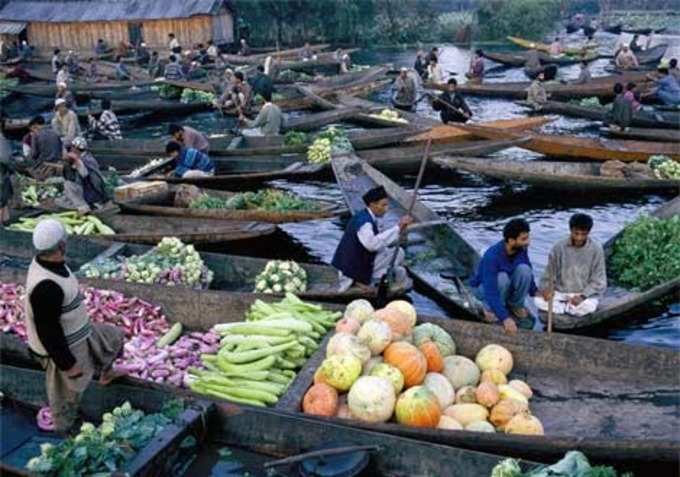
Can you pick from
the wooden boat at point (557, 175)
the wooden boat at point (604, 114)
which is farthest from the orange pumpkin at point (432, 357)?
the wooden boat at point (604, 114)

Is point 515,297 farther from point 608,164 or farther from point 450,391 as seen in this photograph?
point 608,164

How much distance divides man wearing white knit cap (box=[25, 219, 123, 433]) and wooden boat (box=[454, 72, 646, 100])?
17704mm

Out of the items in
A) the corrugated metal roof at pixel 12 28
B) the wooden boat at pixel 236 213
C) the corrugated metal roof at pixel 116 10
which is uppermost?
the corrugated metal roof at pixel 116 10

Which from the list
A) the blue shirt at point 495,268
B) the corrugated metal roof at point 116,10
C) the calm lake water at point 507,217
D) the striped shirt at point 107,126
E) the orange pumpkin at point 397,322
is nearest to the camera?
the orange pumpkin at point 397,322

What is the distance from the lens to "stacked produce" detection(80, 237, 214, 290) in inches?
312

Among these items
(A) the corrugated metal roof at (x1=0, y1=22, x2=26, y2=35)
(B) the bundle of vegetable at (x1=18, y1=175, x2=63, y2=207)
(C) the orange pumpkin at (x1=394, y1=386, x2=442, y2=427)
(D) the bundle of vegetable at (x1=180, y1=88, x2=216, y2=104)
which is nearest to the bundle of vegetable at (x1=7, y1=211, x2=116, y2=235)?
(B) the bundle of vegetable at (x1=18, y1=175, x2=63, y2=207)

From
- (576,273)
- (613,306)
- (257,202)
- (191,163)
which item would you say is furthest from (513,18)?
(613,306)

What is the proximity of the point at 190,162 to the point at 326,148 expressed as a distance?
2752 mm

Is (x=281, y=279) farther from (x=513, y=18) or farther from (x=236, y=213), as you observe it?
(x=513, y=18)

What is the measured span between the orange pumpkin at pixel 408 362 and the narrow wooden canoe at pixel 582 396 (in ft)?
1.62

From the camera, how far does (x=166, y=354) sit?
6.21m

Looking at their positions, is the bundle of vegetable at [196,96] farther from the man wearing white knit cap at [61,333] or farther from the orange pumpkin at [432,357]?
the orange pumpkin at [432,357]

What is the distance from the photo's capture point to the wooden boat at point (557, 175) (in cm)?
1164

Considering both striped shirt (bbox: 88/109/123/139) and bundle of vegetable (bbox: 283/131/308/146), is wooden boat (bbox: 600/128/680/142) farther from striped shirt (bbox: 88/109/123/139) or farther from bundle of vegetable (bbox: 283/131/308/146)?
striped shirt (bbox: 88/109/123/139)
